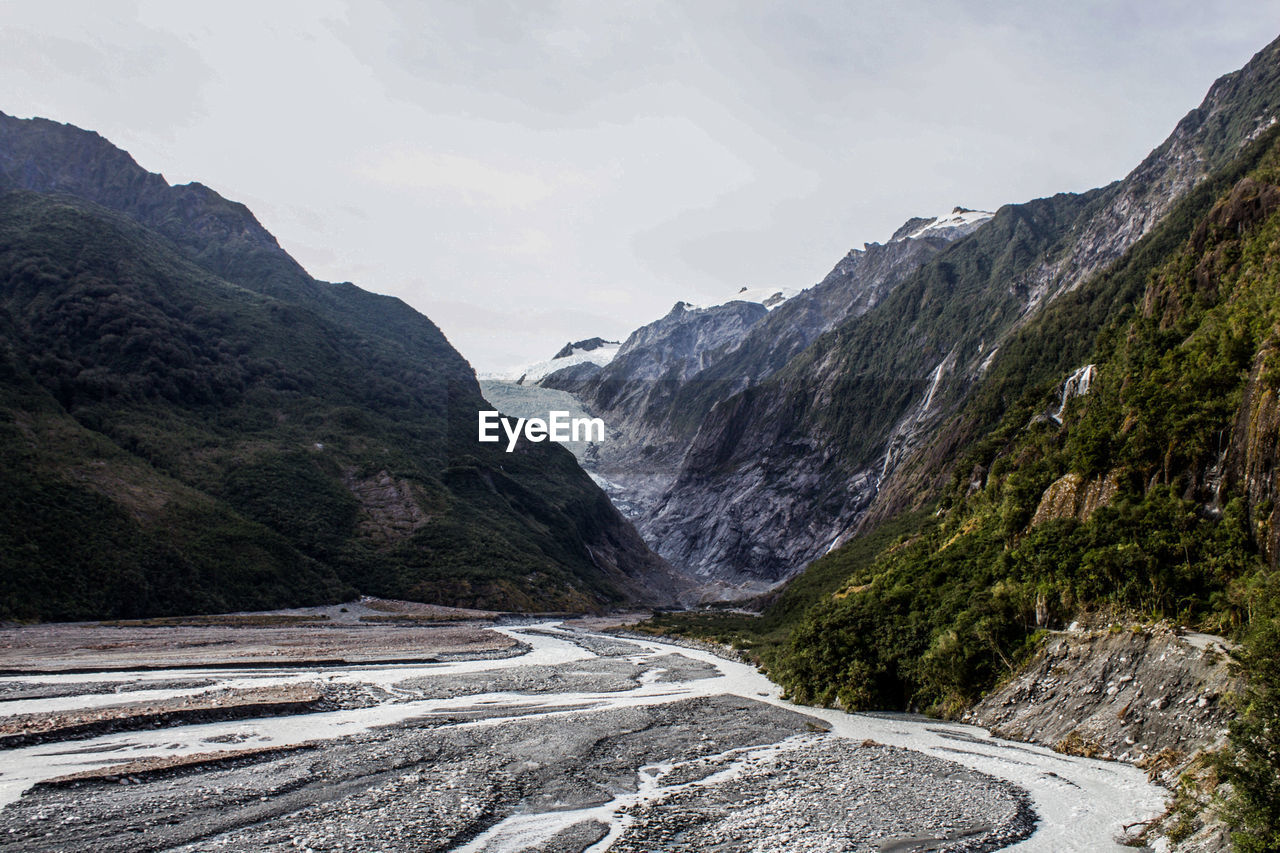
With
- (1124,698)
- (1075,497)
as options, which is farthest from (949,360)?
(1124,698)

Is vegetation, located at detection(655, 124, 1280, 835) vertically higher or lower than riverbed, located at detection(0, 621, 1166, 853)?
higher

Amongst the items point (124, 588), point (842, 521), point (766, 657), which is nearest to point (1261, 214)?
point (766, 657)

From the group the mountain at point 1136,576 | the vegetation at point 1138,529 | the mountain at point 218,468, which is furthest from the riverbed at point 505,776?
the mountain at point 218,468

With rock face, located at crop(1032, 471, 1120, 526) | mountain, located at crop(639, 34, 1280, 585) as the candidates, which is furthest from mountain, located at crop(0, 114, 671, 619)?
rock face, located at crop(1032, 471, 1120, 526)

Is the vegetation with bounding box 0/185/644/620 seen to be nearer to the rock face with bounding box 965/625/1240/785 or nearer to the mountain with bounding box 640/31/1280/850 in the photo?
the mountain with bounding box 640/31/1280/850

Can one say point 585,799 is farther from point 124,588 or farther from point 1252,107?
point 1252,107
